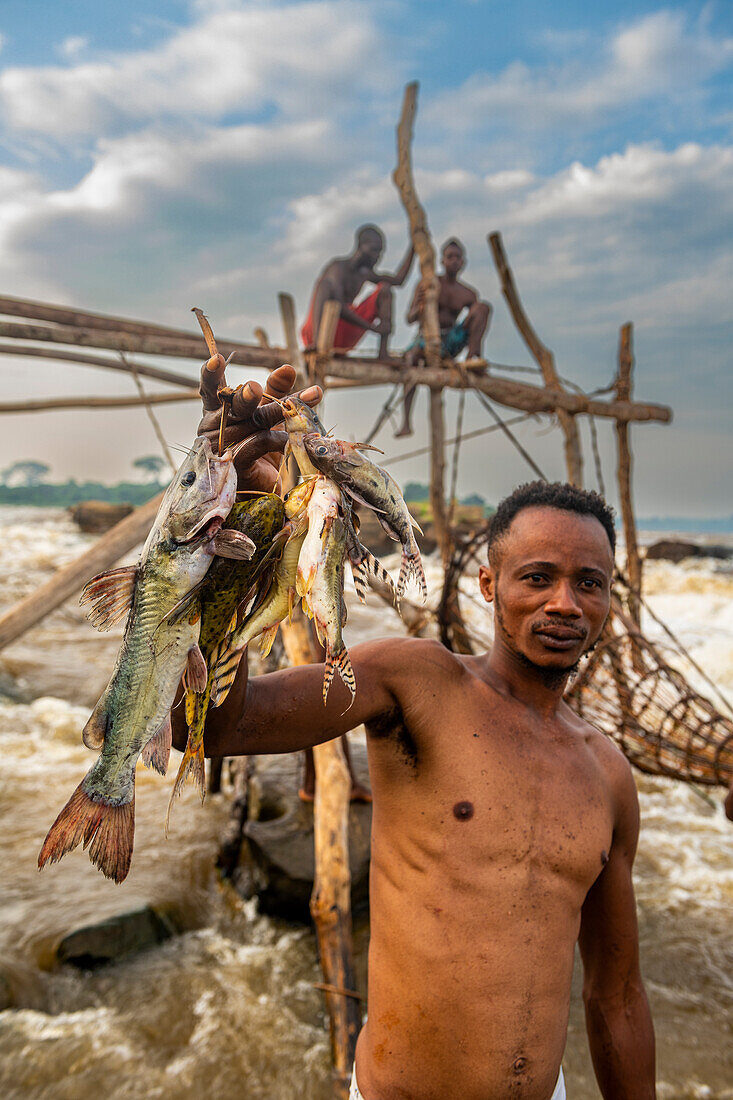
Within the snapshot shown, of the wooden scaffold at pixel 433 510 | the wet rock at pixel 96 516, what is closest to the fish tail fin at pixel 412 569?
the wooden scaffold at pixel 433 510

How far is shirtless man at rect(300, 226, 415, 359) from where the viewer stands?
7449 mm

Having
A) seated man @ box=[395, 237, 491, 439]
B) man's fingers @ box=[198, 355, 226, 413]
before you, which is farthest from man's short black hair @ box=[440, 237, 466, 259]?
man's fingers @ box=[198, 355, 226, 413]

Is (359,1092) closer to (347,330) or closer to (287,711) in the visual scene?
(287,711)

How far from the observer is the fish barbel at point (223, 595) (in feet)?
3.79

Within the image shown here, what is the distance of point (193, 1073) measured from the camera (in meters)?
3.34

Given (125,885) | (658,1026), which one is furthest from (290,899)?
(658,1026)

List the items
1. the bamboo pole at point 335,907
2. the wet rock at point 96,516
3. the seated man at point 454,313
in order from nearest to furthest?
the bamboo pole at point 335,907
the seated man at point 454,313
the wet rock at point 96,516

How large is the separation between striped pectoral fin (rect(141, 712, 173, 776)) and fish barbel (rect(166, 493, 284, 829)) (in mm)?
32

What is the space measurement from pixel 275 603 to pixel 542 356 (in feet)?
23.9

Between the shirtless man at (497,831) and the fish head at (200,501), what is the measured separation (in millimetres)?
404

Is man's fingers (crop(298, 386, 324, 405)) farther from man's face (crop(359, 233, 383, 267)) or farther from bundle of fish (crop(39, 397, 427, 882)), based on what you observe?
man's face (crop(359, 233, 383, 267))

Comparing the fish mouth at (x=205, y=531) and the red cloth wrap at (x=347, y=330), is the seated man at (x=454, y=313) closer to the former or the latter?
the red cloth wrap at (x=347, y=330)

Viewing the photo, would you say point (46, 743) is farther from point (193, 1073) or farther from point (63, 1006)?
point (193, 1073)

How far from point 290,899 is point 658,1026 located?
2199 millimetres
